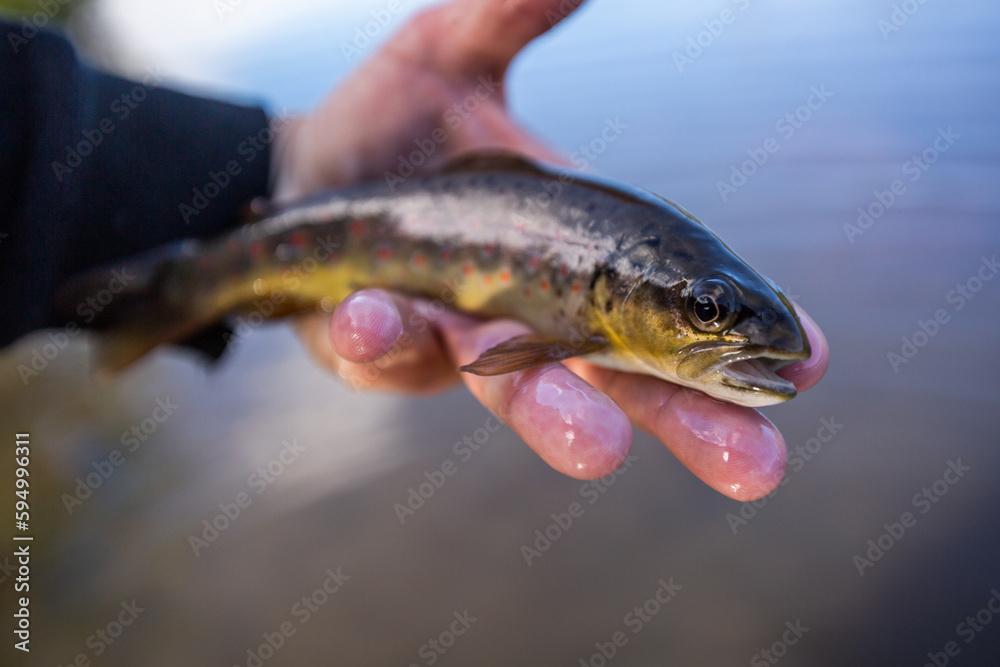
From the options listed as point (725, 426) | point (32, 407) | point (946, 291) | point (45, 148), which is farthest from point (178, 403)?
point (946, 291)

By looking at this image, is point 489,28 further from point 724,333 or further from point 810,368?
point 810,368

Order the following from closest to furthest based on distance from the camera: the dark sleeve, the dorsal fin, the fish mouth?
the fish mouth
the dorsal fin
the dark sleeve

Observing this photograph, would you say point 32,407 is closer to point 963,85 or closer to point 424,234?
point 424,234

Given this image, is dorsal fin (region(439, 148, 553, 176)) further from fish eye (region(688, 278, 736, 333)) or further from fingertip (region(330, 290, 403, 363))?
fish eye (region(688, 278, 736, 333))

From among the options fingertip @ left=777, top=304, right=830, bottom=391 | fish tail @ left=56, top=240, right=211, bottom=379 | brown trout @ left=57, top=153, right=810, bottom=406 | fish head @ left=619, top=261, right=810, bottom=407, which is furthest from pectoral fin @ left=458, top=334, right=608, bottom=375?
fish tail @ left=56, top=240, right=211, bottom=379

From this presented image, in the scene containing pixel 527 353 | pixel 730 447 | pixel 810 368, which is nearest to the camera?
pixel 730 447

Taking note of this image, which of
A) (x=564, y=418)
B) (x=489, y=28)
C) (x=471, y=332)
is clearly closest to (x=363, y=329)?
(x=471, y=332)

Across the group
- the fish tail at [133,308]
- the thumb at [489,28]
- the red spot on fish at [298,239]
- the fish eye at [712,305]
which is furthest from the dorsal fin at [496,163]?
the fish tail at [133,308]

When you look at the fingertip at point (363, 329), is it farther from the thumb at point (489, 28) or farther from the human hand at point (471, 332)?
the thumb at point (489, 28)
